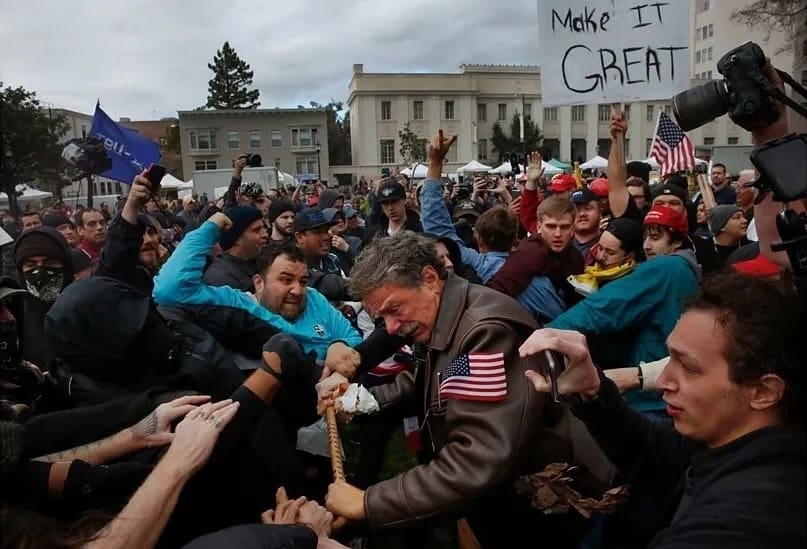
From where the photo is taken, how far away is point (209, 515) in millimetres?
1987

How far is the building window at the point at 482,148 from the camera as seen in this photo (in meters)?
74.5

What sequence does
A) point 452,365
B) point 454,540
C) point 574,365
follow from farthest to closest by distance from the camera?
point 454,540
point 452,365
point 574,365

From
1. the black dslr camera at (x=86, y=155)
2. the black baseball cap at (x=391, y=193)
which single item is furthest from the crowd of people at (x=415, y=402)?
the black dslr camera at (x=86, y=155)

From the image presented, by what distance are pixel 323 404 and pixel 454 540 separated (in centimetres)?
77

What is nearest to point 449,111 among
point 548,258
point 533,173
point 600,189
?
point 600,189

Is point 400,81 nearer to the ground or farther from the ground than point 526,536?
farther from the ground

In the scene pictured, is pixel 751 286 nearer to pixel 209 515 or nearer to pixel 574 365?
pixel 574 365

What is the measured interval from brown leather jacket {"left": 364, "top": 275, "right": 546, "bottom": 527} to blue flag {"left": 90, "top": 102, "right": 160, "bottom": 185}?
719 centimetres

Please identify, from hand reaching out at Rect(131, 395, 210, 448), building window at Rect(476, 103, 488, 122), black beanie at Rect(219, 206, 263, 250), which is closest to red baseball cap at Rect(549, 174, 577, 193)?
black beanie at Rect(219, 206, 263, 250)

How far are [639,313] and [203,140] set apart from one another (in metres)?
66.2

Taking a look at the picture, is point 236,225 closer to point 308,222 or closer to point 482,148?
point 308,222

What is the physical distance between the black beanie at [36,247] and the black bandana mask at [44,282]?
0.31 feet

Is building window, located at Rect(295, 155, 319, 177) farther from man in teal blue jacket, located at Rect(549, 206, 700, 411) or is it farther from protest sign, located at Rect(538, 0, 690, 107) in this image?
man in teal blue jacket, located at Rect(549, 206, 700, 411)

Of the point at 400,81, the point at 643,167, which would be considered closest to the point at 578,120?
the point at 400,81
